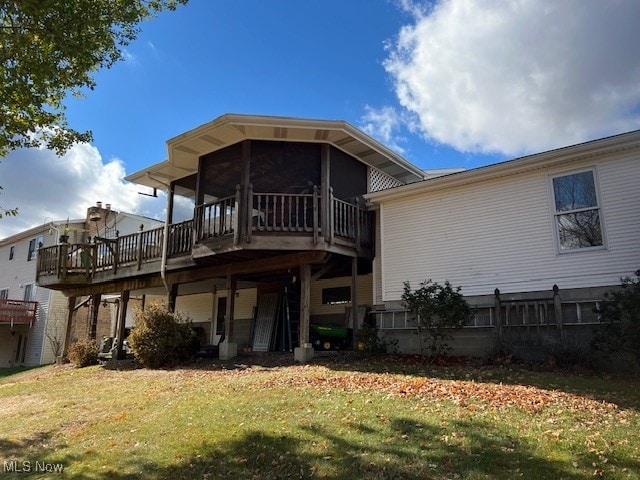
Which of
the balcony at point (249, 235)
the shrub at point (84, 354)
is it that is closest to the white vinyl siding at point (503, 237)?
the balcony at point (249, 235)

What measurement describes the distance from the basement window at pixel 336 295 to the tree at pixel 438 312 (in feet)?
16.7

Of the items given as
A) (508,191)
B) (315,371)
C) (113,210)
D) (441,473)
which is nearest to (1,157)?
(315,371)

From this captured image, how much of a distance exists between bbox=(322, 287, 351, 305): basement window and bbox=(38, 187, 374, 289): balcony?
2715mm

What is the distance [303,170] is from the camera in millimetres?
13281

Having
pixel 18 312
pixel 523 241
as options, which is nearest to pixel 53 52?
pixel 523 241

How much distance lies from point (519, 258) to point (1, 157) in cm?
1085

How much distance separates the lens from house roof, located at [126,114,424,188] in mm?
11703

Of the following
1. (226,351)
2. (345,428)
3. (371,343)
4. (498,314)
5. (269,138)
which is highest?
(269,138)

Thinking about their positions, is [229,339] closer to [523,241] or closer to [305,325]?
[305,325]

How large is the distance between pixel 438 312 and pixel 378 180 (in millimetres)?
6369

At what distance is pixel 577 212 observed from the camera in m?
9.99

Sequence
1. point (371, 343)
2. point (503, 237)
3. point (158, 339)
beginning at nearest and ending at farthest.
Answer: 1. point (503, 237)
2. point (371, 343)
3. point (158, 339)

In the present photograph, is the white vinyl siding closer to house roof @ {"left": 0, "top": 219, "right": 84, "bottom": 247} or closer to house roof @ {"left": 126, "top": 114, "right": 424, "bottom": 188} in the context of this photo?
house roof @ {"left": 126, "top": 114, "right": 424, "bottom": 188}

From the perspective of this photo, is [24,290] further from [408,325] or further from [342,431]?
[342,431]
